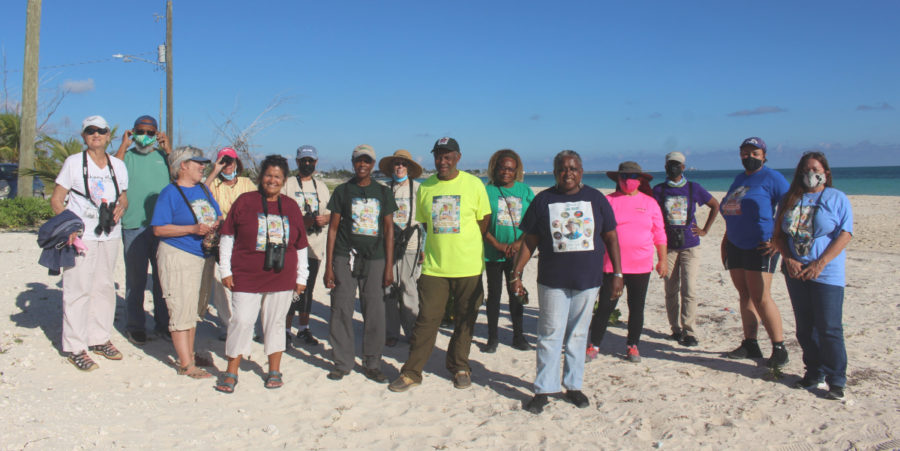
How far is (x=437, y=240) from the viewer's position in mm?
4887

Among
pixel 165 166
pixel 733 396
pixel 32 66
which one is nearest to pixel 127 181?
pixel 165 166

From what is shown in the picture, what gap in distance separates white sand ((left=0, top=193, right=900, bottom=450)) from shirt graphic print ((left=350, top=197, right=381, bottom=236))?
54.3 inches

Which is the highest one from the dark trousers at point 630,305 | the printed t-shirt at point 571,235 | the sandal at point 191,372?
the printed t-shirt at point 571,235

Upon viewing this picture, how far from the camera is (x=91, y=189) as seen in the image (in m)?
4.96

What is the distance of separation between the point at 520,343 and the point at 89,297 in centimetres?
422

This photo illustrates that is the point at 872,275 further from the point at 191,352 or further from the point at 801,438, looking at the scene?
the point at 191,352

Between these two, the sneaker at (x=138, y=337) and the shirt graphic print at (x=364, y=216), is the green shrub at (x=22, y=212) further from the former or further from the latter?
the shirt graphic print at (x=364, y=216)

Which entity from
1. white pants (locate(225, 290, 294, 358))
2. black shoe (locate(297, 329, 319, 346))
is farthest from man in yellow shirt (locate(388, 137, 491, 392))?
black shoe (locate(297, 329, 319, 346))

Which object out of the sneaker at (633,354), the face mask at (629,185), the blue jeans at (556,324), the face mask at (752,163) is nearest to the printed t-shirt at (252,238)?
the blue jeans at (556,324)

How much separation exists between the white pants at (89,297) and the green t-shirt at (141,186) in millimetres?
327

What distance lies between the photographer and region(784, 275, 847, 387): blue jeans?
4547 millimetres

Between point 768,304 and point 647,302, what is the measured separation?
10.9ft

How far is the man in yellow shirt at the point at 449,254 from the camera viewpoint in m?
4.86

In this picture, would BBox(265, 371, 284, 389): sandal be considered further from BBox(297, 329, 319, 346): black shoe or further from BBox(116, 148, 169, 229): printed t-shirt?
BBox(116, 148, 169, 229): printed t-shirt
